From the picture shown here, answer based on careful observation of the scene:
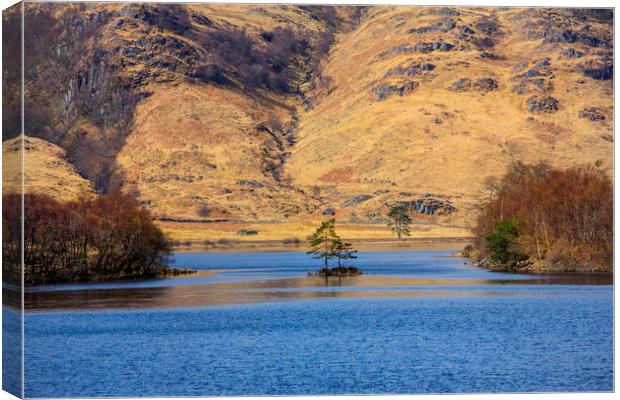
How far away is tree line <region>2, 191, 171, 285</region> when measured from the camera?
190ft

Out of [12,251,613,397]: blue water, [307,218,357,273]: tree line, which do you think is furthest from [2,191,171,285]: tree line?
[12,251,613,397]: blue water

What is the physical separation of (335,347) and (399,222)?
104 metres

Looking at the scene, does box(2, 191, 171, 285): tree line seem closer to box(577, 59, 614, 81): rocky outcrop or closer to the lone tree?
the lone tree

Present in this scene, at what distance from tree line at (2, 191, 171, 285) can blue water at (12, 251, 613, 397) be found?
395 inches

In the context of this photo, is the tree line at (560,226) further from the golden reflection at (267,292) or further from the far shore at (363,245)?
the far shore at (363,245)

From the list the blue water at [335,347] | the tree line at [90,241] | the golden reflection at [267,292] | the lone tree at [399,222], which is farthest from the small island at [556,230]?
the lone tree at [399,222]

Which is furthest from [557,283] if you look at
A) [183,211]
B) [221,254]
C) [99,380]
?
[183,211]

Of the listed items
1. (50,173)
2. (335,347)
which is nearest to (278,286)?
(335,347)

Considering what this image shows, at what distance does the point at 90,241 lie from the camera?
205 feet

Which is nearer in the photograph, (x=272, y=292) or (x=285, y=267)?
(x=272, y=292)

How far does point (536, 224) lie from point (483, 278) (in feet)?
18.2

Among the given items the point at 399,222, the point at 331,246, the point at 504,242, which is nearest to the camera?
the point at 504,242

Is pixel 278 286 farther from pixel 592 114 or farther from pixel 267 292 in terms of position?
pixel 592 114

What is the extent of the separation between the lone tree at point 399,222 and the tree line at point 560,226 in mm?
62846
